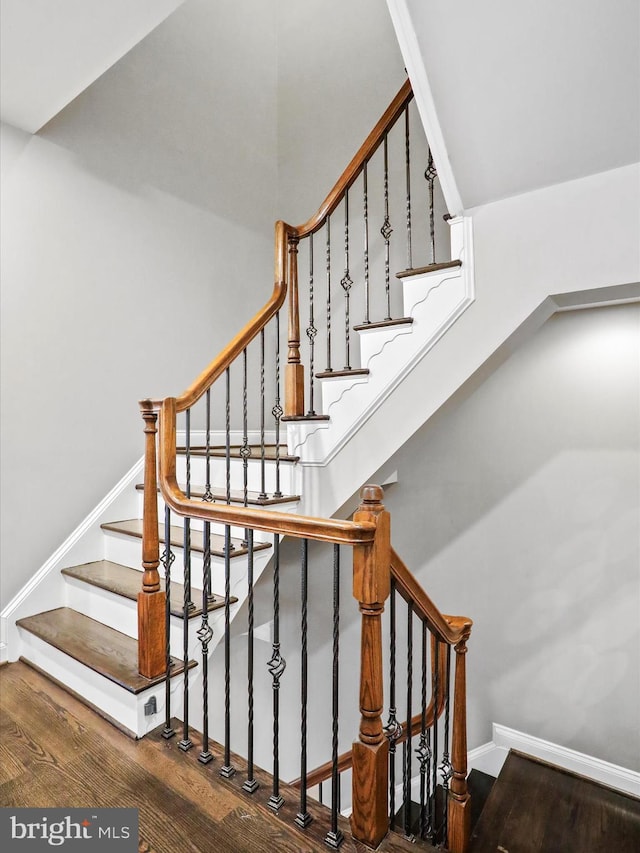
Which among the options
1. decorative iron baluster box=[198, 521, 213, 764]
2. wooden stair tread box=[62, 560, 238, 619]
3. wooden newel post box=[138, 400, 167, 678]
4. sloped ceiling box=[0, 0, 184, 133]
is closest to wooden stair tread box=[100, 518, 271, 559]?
wooden stair tread box=[62, 560, 238, 619]

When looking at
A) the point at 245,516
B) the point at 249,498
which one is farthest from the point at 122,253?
the point at 245,516

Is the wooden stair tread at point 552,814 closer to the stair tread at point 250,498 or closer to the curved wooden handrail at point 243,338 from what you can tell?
the stair tread at point 250,498

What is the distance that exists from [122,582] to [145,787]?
3.47 ft

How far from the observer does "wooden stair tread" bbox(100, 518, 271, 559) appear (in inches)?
89.3

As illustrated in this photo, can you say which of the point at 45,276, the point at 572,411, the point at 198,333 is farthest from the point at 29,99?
the point at 572,411

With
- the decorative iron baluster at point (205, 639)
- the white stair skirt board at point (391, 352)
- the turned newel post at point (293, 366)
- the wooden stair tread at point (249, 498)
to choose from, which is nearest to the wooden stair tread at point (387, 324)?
the white stair skirt board at point (391, 352)

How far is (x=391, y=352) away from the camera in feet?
7.65

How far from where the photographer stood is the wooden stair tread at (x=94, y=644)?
75.4 inches

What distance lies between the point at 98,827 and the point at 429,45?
99.9 inches

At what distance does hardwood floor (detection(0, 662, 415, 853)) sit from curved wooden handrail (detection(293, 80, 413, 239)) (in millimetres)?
2348

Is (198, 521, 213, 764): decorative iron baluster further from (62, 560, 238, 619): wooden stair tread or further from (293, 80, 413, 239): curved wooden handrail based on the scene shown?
(293, 80, 413, 239): curved wooden handrail

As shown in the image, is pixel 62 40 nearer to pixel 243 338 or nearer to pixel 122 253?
pixel 122 253

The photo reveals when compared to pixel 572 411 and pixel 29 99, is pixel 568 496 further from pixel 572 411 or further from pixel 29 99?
pixel 29 99

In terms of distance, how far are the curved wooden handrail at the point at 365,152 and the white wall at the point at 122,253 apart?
1239 millimetres
